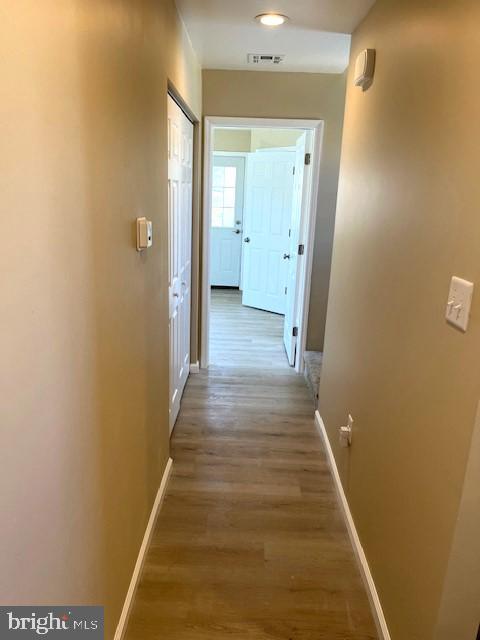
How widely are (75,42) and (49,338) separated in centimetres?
62

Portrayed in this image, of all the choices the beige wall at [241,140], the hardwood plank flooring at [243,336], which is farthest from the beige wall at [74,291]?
the beige wall at [241,140]

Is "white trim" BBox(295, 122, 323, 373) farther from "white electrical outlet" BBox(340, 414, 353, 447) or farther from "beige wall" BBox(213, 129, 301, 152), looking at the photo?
"beige wall" BBox(213, 129, 301, 152)

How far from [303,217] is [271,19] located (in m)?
1.66

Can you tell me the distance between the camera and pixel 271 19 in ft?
7.44

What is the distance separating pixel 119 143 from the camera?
1273 mm

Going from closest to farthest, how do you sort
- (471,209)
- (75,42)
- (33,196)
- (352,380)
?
(33,196) < (75,42) < (471,209) < (352,380)

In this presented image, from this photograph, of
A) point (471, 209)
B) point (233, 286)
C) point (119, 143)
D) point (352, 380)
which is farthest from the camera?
point (233, 286)

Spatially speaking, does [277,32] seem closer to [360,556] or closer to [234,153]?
[360,556]

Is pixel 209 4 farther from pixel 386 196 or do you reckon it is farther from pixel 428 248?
pixel 428 248

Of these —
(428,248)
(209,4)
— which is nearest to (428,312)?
(428,248)

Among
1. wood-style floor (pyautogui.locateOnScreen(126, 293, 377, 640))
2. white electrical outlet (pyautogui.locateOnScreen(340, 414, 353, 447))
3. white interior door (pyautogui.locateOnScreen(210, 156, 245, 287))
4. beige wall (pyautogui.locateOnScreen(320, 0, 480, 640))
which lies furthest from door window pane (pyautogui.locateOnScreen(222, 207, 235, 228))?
white electrical outlet (pyautogui.locateOnScreen(340, 414, 353, 447))

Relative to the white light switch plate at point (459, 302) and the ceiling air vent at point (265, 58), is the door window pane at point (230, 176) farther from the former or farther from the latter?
the white light switch plate at point (459, 302)

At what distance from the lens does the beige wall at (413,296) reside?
111cm

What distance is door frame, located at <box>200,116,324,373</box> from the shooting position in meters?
3.38
